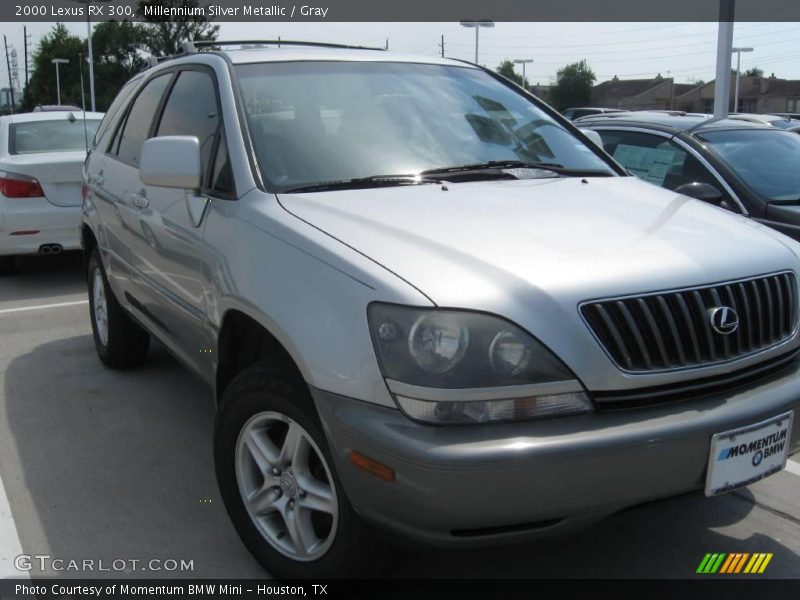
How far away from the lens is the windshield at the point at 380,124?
3.20 meters

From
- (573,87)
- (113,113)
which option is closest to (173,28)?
(573,87)

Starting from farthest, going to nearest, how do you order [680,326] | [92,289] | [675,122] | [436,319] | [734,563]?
[675,122] < [92,289] < [734,563] < [680,326] < [436,319]

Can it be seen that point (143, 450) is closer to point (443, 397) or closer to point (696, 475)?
point (443, 397)

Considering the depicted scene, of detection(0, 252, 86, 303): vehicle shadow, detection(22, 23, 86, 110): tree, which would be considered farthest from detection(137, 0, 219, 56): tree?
detection(0, 252, 86, 303): vehicle shadow

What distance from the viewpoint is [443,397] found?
2182mm

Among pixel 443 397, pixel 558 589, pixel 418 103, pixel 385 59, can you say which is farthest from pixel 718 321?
pixel 385 59

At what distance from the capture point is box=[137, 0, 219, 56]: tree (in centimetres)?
5338

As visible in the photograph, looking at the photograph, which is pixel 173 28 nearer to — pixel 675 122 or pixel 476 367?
pixel 675 122

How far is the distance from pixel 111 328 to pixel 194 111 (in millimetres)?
1829

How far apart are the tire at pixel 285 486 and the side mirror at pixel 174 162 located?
2.73 ft

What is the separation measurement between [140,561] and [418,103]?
2.08m

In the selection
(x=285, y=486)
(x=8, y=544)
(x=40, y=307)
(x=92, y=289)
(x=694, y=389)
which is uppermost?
(x=694, y=389)

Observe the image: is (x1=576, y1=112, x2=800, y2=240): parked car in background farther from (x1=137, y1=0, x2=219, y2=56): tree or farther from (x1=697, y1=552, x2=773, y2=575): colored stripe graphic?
(x1=137, y1=0, x2=219, y2=56): tree

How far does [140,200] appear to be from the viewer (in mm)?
4016
